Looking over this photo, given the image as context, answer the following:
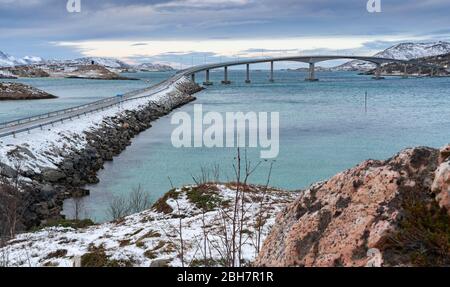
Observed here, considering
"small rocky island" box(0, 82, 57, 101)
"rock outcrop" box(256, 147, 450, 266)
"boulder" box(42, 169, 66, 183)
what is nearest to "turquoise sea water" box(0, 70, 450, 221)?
"boulder" box(42, 169, 66, 183)

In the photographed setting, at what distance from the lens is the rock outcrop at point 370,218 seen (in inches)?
135

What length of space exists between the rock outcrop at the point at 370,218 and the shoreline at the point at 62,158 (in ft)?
52.1

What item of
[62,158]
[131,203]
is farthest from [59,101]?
[131,203]

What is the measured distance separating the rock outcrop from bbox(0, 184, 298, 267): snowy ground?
2044 mm

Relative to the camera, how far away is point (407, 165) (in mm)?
4105

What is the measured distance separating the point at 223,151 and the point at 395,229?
29.5 meters

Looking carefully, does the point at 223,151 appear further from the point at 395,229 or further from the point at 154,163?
the point at 395,229

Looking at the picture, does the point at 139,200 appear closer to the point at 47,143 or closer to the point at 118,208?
the point at 118,208

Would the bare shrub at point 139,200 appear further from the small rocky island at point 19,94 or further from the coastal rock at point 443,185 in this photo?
the small rocky island at point 19,94

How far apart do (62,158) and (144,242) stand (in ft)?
68.0

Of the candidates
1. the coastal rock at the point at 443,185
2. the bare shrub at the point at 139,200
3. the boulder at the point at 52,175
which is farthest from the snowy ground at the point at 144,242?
the boulder at the point at 52,175

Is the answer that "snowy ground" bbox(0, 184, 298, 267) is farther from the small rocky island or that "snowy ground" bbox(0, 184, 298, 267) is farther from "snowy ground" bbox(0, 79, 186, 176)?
the small rocky island

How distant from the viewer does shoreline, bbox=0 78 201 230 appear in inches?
846
